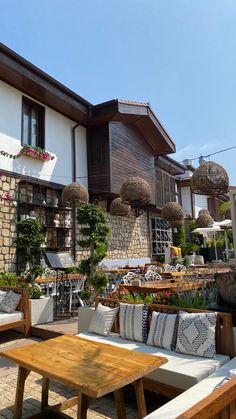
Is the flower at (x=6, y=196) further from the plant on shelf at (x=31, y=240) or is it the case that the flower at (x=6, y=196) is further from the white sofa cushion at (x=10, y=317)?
the white sofa cushion at (x=10, y=317)

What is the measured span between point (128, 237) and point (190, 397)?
11.1m

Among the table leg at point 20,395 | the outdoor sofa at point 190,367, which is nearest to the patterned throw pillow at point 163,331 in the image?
the outdoor sofa at point 190,367

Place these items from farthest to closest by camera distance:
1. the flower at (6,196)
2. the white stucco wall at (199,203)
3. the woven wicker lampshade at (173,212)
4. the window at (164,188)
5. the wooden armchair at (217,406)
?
1. the white stucco wall at (199,203)
2. the window at (164,188)
3. the woven wicker lampshade at (173,212)
4. the flower at (6,196)
5. the wooden armchair at (217,406)

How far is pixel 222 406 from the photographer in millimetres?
1606

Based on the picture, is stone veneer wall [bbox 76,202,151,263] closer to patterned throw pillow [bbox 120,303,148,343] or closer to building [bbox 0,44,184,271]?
building [bbox 0,44,184,271]

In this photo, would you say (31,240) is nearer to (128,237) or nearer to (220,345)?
(220,345)

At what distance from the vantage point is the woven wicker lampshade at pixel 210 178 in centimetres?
666

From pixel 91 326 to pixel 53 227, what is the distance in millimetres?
5914

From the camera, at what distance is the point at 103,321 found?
4.03m

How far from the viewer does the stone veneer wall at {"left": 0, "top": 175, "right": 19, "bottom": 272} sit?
8334 mm

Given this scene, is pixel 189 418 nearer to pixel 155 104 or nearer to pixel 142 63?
pixel 142 63

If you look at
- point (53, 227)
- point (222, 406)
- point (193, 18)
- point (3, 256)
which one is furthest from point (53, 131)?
point (222, 406)

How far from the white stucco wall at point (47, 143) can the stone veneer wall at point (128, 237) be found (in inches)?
76.7

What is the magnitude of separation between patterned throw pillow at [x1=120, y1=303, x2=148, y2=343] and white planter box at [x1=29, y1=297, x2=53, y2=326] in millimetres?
2431
